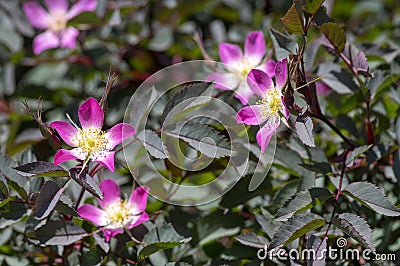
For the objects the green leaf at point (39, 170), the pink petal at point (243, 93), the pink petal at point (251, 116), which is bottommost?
the green leaf at point (39, 170)

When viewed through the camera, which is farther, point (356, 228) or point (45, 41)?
point (45, 41)

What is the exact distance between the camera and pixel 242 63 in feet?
4.03

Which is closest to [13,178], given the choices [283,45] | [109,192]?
[109,192]

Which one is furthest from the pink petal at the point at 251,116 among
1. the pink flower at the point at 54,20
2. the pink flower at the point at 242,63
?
the pink flower at the point at 54,20

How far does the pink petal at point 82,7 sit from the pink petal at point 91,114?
2.19 feet

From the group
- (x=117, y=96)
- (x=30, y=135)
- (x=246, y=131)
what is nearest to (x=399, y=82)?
(x=246, y=131)

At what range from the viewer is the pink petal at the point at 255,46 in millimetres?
1209

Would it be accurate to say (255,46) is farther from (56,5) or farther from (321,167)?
(56,5)

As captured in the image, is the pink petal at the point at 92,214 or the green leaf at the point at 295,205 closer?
the green leaf at the point at 295,205

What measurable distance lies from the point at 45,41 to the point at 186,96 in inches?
29.2

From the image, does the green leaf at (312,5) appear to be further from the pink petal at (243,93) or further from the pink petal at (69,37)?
the pink petal at (69,37)

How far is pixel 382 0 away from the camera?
194cm

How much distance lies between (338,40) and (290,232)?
0.38 meters

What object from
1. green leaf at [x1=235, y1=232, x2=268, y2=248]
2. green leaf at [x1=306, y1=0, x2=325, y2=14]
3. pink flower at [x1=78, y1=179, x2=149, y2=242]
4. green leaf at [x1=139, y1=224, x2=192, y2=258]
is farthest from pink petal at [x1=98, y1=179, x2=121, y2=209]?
green leaf at [x1=306, y1=0, x2=325, y2=14]
